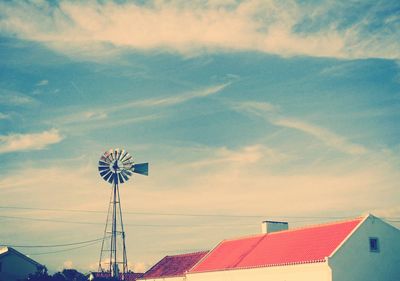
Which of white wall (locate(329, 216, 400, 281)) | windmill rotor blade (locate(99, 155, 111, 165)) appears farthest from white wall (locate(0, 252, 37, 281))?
white wall (locate(329, 216, 400, 281))

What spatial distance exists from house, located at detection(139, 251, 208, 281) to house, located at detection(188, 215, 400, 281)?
771 centimetres

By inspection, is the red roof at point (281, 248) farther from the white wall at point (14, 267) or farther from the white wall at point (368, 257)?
the white wall at point (14, 267)

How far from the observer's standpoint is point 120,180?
55062 mm

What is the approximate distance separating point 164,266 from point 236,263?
14951mm

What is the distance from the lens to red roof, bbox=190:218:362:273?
124 feet

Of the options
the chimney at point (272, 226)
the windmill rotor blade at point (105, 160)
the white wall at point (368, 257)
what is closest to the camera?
the white wall at point (368, 257)

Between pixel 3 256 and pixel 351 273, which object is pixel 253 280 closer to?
pixel 351 273

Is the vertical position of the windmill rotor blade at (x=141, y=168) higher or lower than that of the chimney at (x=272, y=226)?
higher

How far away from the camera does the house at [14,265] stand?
57281mm

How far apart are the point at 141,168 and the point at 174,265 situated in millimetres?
Answer: 11773

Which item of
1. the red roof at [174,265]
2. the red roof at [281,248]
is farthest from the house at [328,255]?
the red roof at [174,265]

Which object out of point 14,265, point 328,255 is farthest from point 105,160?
point 328,255

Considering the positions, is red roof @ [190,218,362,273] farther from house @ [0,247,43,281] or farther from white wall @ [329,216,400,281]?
house @ [0,247,43,281]

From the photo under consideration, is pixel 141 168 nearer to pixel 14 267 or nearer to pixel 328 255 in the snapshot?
pixel 14 267
